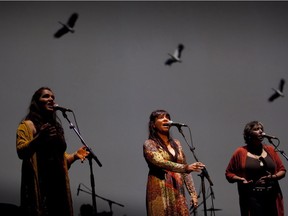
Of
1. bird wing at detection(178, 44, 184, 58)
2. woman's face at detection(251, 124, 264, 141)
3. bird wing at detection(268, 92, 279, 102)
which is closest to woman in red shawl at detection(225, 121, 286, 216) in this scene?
woman's face at detection(251, 124, 264, 141)

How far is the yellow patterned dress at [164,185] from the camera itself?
4.03m

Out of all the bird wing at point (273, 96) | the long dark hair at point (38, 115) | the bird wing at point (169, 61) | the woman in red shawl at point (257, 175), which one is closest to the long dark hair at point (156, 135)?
the woman in red shawl at point (257, 175)

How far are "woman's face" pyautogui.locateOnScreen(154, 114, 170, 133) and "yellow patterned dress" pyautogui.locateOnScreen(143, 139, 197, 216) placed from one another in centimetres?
22

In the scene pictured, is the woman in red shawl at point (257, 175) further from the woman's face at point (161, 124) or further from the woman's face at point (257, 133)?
the woman's face at point (161, 124)

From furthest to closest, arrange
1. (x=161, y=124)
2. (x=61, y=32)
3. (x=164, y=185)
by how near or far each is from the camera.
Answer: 1. (x=61, y=32)
2. (x=161, y=124)
3. (x=164, y=185)

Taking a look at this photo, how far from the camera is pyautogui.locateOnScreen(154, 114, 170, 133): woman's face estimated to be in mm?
4332

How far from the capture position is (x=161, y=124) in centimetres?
434

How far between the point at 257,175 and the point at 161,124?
46.1 inches

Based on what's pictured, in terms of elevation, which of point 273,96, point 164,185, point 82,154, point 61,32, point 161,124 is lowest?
point 164,185

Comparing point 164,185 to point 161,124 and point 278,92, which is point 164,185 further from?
point 278,92

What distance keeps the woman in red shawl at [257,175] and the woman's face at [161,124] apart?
0.94m

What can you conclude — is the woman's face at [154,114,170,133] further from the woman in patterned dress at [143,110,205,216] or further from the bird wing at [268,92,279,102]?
the bird wing at [268,92,279,102]

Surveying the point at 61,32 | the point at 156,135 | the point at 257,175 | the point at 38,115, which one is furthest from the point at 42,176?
the point at 61,32

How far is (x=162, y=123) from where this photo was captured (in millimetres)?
4340
